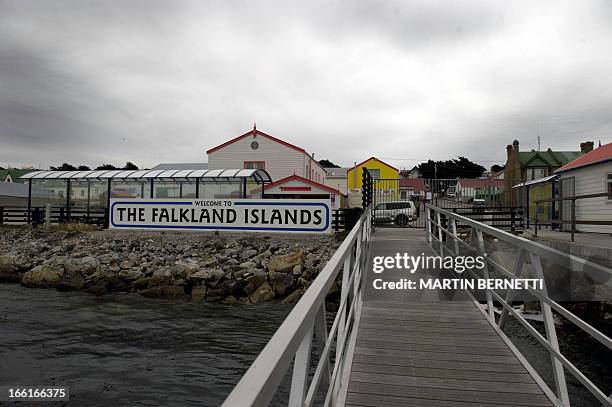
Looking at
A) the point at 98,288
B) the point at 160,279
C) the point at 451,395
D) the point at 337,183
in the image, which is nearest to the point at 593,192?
the point at 451,395

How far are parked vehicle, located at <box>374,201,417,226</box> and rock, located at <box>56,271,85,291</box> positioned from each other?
1242 centimetres

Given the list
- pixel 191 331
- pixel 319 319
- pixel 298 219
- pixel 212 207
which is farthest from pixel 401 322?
pixel 212 207

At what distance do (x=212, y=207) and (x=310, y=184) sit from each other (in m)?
11.8

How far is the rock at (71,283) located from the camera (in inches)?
566

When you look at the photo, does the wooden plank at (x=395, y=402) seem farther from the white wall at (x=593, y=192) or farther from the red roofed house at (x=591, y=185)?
the white wall at (x=593, y=192)

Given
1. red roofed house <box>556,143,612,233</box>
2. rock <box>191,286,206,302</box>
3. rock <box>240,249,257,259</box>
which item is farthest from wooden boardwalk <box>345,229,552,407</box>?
red roofed house <box>556,143,612,233</box>

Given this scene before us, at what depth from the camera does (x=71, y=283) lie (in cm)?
1441

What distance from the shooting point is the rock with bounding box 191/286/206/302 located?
13294 mm

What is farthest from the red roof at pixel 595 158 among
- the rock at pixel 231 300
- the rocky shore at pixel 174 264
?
the rock at pixel 231 300

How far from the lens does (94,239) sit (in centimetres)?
1894

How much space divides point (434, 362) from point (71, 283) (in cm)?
1430

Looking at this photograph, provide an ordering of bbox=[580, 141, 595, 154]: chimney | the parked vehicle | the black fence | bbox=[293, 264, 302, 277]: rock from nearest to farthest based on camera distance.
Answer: bbox=[293, 264, 302, 277]: rock
the parked vehicle
the black fence
bbox=[580, 141, 595, 154]: chimney

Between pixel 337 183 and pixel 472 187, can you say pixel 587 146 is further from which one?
pixel 472 187

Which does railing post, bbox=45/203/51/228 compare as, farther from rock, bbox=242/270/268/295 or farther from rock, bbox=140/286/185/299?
rock, bbox=242/270/268/295
